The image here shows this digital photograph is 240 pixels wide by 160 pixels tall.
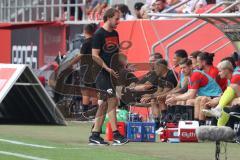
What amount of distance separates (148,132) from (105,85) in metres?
1.53

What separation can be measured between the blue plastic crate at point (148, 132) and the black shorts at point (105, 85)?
1223mm

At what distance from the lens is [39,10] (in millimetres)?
32406

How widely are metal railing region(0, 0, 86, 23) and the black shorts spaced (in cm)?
1282

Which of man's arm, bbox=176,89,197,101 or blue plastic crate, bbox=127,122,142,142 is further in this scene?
man's arm, bbox=176,89,197,101

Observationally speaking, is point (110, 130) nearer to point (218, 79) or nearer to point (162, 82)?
point (218, 79)

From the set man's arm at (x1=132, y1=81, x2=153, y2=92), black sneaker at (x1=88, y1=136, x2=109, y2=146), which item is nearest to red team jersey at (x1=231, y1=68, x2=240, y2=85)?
black sneaker at (x1=88, y1=136, x2=109, y2=146)

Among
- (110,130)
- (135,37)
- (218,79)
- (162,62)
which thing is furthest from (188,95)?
(135,37)

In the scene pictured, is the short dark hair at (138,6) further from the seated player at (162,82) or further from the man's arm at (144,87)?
the seated player at (162,82)

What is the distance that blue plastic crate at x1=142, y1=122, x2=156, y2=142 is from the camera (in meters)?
17.5

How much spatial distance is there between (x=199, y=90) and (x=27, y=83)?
354 centimetres

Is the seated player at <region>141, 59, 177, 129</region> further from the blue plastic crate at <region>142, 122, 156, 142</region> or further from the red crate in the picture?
the blue plastic crate at <region>142, 122, 156, 142</region>

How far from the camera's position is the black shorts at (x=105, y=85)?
1642 centimetres

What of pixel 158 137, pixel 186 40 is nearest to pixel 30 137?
pixel 158 137

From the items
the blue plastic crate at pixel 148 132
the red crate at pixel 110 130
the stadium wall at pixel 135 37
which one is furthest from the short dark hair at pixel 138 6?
the blue plastic crate at pixel 148 132
